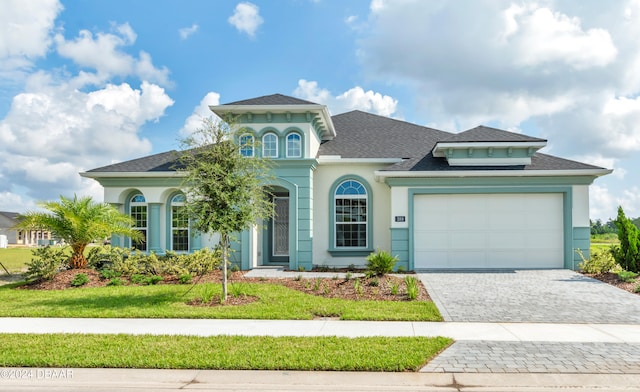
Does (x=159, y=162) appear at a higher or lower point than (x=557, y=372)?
higher

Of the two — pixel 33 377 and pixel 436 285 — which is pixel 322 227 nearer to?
pixel 436 285

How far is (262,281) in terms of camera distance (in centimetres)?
1395

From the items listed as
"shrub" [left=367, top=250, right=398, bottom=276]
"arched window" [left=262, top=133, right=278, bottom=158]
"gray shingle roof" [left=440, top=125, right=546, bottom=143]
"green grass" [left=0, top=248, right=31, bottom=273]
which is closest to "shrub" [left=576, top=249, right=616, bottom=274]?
"gray shingle roof" [left=440, top=125, right=546, bottom=143]

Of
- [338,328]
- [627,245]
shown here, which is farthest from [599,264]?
[338,328]

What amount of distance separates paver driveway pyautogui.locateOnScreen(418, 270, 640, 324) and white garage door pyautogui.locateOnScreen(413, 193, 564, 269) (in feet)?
4.27

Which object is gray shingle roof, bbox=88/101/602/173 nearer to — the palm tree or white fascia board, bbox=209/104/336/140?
white fascia board, bbox=209/104/336/140

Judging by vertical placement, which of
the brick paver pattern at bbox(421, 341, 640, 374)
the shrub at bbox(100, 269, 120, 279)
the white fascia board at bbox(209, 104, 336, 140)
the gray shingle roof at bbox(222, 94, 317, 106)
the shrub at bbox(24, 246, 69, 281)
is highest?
the gray shingle roof at bbox(222, 94, 317, 106)

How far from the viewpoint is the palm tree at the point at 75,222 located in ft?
49.5

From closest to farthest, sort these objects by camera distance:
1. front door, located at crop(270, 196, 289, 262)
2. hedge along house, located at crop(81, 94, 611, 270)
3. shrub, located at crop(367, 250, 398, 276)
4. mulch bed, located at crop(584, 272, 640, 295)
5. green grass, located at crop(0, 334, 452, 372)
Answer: green grass, located at crop(0, 334, 452, 372) < mulch bed, located at crop(584, 272, 640, 295) < shrub, located at crop(367, 250, 398, 276) < hedge along house, located at crop(81, 94, 611, 270) < front door, located at crop(270, 196, 289, 262)

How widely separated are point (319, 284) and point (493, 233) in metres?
7.37

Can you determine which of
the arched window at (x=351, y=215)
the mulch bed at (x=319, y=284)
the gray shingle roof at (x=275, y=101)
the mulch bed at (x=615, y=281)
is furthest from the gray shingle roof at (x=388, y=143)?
the mulch bed at (x=319, y=284)

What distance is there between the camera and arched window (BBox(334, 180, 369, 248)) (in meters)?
17.8

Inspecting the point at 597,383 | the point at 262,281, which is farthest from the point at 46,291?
the point at 597,383

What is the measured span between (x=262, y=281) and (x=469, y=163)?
8.71 m
